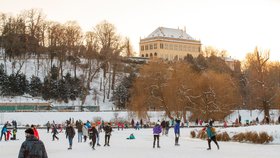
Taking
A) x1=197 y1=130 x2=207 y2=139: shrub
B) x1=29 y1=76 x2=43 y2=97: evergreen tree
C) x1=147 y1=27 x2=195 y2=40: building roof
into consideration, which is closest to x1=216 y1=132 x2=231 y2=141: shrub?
x1=197 y1=130 x2=207 y2=139: shrub

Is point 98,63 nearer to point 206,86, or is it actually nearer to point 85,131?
point 206,86

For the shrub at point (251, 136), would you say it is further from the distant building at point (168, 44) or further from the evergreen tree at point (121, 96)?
the distant building at point (168, 44)

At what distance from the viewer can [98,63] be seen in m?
84.9

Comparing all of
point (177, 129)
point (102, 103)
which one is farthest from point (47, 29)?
point (177, 129)

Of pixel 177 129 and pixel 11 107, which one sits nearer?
pixel 177 129

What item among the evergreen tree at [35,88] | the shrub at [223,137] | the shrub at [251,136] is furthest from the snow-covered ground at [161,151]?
the evergreen tree at [35,88]

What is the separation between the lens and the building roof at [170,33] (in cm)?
14615

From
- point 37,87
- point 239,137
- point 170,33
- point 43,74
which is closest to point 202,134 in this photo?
point 239,137

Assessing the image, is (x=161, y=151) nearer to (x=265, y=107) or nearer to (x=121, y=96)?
(x=265, y=107)

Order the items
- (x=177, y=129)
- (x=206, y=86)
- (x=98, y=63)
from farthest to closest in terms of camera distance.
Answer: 1. (x=98, y=63)
2. (x=206, y=86)
3. (x=177, y=129)

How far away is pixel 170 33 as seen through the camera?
148750mm

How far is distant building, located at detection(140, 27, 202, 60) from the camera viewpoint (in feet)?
467

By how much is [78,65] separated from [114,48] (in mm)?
7870

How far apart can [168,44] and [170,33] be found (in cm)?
629
